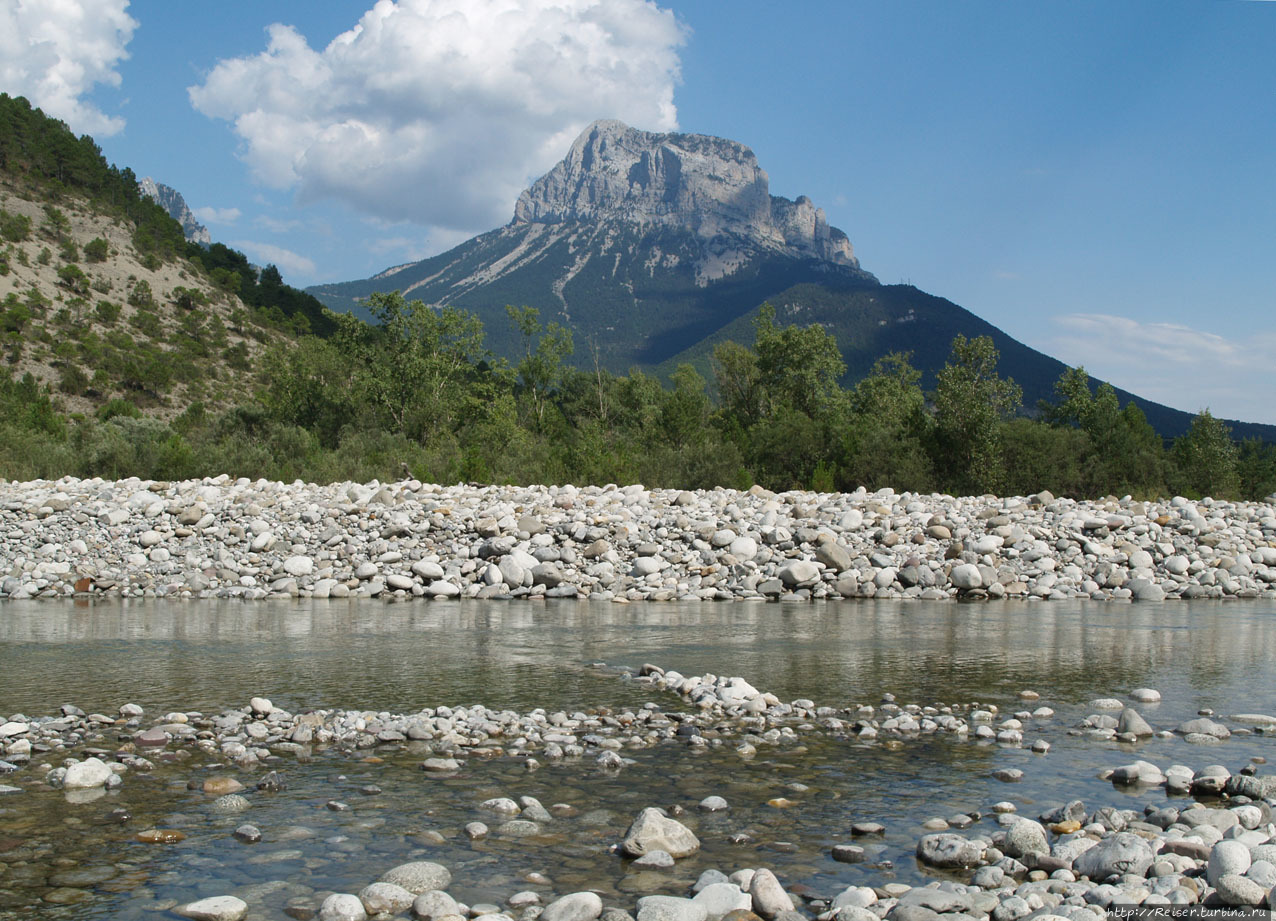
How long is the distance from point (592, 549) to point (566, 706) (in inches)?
431

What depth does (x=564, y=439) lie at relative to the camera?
4750cm

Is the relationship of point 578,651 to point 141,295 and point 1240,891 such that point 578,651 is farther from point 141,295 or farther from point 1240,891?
point 141,295

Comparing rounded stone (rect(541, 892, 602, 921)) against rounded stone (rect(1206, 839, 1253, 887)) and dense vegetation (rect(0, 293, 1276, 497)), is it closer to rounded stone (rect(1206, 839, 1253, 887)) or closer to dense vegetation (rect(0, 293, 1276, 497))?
rounded stone (rect(1206, 839, 1253, 887))

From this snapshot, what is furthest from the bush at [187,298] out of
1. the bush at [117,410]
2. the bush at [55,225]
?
the bush at [117,410]

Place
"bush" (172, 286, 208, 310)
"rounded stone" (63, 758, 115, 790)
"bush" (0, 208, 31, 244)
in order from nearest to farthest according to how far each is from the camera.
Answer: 1. "rounded stone" (63, 758, 115, 790)
2. "bush" (0, 208, 31, 244)
3. "bush" (172, 286, 208, 310)

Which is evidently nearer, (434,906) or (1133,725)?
(434,906)

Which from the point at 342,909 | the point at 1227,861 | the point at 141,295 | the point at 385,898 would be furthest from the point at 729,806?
the point at 141,295

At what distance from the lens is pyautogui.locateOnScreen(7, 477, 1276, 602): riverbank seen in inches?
695

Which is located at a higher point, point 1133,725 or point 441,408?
point 441,408

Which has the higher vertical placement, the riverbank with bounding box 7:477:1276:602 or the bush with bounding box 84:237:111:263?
the bush with bounding box 84:237:111:263

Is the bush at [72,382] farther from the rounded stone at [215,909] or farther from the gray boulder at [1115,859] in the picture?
the gray boulder at [1115,859]

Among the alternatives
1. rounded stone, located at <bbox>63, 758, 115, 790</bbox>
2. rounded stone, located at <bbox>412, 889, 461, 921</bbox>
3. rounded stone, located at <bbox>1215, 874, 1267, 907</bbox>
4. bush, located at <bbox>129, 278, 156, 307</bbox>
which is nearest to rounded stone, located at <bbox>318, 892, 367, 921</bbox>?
rounded stone, located at <bbox>412, 889, 461, 921</bbox>

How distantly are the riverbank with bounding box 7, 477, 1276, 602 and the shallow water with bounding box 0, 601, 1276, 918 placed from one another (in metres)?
1.89

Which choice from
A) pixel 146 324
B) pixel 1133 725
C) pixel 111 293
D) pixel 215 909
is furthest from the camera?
pixel 111 293
